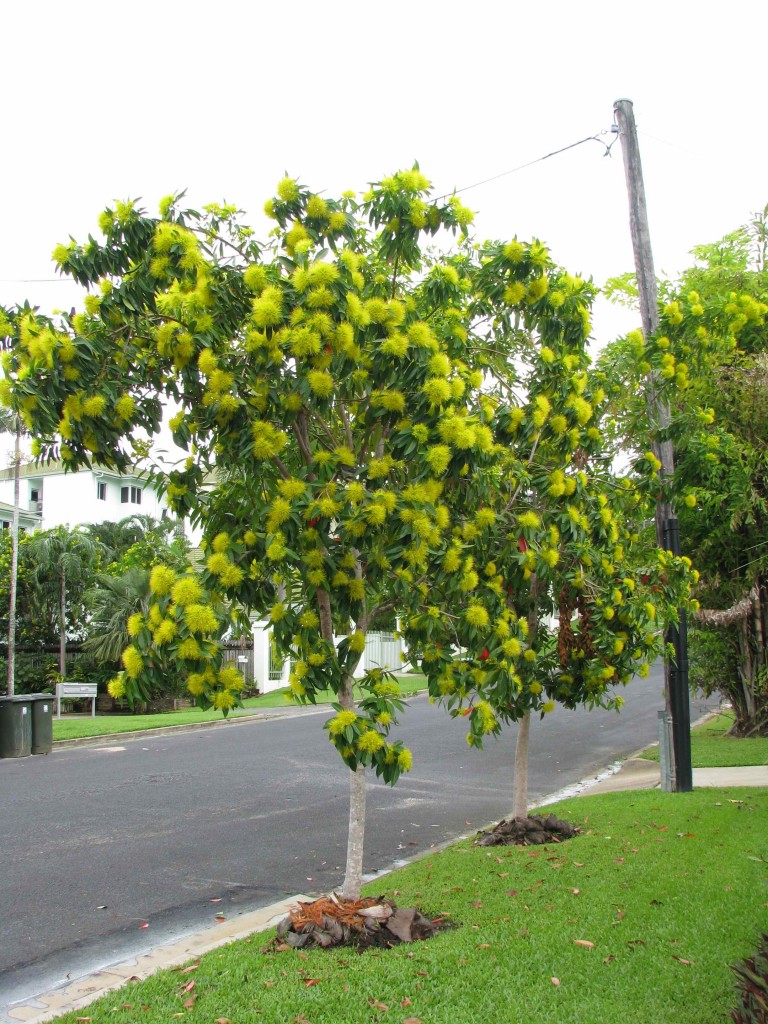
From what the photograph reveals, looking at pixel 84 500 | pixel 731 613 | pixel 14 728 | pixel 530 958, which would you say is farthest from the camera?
pixel 84 500

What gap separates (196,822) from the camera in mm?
10039

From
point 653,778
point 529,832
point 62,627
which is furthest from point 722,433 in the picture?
point 62,627

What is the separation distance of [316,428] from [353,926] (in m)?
3.08

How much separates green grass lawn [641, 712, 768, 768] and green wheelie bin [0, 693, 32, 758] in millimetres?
10555

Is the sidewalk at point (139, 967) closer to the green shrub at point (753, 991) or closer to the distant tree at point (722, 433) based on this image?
the green shrub at point (753, 991)

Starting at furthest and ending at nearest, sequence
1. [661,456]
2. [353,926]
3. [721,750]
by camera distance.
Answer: [721,750] < [661,456] < [353,926]

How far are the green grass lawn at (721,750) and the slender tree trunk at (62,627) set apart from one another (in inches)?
694

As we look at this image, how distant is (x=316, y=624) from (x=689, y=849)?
4.10 meters

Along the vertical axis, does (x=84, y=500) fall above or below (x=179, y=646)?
above

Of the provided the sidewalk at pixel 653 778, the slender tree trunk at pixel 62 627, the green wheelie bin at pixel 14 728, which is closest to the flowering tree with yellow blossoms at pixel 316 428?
the sidewalk at pixel 653 778

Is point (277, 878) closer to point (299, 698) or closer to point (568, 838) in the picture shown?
point (568, 838)

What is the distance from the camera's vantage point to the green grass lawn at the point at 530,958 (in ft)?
13.8

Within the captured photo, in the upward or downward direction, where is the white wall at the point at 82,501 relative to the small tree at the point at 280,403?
upward

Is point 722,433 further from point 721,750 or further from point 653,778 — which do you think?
point 721,750
